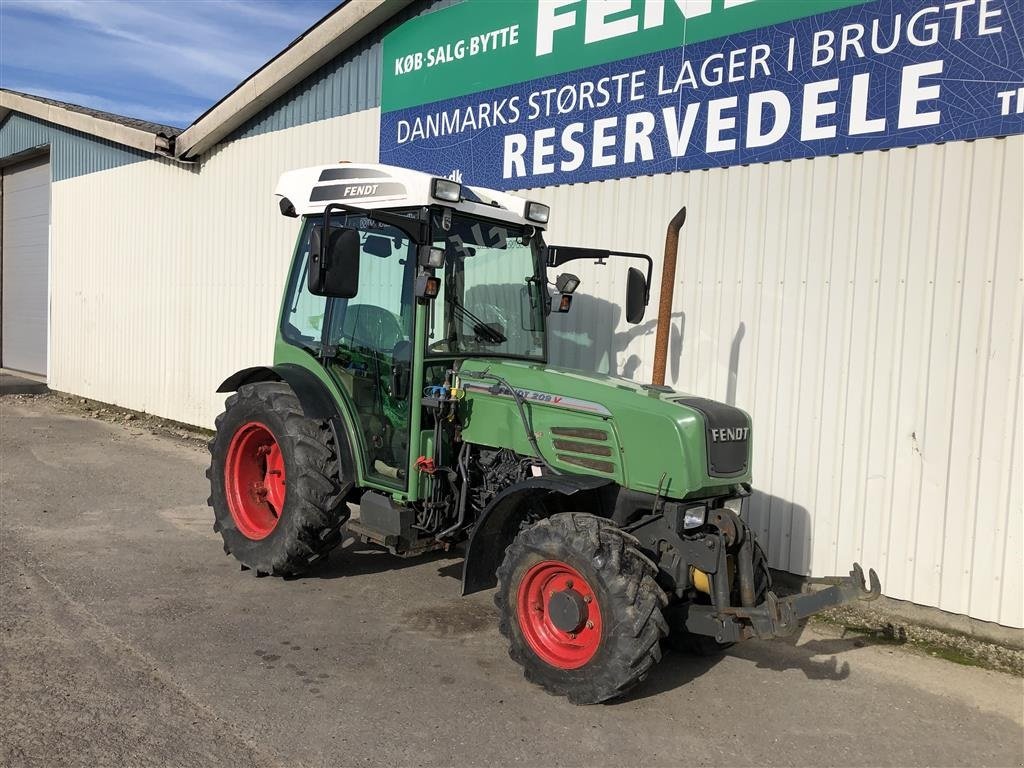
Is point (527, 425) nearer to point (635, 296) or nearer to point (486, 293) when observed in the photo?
point (486, 293)

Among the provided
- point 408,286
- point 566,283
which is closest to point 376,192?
point 408,286

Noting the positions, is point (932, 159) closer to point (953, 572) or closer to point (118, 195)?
point (953, 572)

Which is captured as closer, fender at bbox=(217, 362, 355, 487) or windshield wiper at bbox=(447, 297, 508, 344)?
windshield wiper at bbox=(447, 297, 508, 344)

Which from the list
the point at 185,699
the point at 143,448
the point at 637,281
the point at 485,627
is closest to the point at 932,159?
the point at 637,281

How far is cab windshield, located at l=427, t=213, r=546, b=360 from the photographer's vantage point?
4.77 metres

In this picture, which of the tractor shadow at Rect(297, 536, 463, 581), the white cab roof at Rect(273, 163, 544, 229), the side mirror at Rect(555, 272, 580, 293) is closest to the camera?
the white cab roof at Rect(273, 163, 544, 229)

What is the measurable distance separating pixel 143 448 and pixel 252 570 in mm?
5185

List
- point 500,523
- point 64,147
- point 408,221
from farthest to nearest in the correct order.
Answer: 1. point 64,147
2. point 408,221
3. point 500,523

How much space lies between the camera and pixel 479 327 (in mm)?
4926

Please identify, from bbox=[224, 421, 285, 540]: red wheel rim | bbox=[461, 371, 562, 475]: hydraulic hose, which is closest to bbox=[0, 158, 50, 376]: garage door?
bbox=[224, 421, 285, 540]: red wheel rim

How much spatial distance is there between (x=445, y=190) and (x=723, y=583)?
2443 mm

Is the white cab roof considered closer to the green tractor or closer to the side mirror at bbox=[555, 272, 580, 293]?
the green tractor

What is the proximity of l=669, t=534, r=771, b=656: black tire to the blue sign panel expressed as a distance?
277cm

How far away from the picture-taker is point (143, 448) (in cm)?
1013
